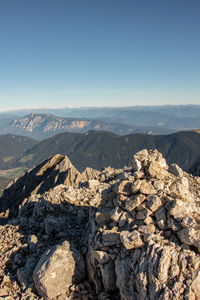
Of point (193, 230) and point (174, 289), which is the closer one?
→ point (174, 289)

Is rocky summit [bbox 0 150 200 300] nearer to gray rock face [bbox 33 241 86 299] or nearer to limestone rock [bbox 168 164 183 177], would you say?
gray rock face [bbox 33 241 86 299]

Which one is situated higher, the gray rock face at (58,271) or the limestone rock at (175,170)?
the limestone rock at (175,170)

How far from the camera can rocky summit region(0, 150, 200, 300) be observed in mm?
13117

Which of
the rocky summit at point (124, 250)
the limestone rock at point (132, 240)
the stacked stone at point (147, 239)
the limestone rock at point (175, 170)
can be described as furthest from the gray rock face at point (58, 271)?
the limestone rock at point (175, 170)

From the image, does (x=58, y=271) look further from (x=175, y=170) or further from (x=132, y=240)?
(x=175, y=170)

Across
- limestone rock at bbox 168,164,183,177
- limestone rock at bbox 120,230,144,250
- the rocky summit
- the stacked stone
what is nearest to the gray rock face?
the rocky summit

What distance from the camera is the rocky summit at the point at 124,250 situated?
516 inches

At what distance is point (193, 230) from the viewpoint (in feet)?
45.1

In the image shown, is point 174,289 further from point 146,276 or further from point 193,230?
point 193,230

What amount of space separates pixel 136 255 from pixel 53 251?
7.67 meters

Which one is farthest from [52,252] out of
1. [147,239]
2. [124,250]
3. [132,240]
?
[147,239]

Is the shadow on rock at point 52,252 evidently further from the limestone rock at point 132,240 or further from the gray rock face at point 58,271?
the limestone rock at point 132,240

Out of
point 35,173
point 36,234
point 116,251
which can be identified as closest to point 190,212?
point 116,251

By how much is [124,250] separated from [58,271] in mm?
5958
